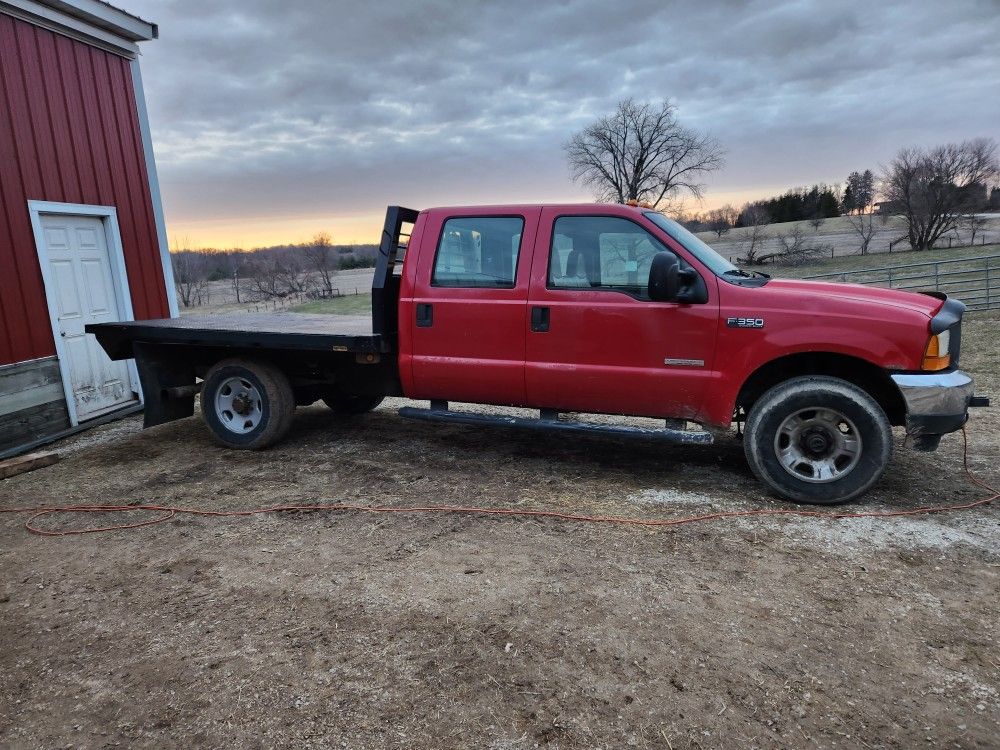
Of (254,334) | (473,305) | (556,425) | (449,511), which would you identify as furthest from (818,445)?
(254,334)

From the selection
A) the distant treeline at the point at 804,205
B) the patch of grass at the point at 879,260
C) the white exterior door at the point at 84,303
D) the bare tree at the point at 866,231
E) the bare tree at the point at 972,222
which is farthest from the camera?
the distant treeline at the point at 804,205

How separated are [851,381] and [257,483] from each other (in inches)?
177

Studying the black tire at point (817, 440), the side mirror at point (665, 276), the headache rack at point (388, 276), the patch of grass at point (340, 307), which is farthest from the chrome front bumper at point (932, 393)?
the patch of grass at point (340, 307)

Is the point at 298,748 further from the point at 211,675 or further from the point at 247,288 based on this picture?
the point at 247,288

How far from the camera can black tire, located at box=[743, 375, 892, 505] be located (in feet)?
13.1

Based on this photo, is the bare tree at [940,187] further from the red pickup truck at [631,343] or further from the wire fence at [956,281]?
the red pickup truck at [631,343]

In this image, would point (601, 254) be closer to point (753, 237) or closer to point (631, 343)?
point (631, 343)

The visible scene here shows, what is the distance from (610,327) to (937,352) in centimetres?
205

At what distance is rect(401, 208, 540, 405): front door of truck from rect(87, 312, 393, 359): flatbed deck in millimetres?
477

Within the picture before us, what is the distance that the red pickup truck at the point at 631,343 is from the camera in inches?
158

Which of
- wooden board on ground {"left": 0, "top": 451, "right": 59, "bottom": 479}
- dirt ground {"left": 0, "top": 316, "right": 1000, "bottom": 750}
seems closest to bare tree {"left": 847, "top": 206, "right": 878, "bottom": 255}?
dirt ground {"left": 0, "top": 316, "right": 1000, "bottom": 750}

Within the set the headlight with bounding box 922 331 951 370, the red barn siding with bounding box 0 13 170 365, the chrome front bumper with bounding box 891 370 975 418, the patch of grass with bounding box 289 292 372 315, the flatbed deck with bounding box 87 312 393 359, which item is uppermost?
the red barn siding with bounding box 0 13 170 365

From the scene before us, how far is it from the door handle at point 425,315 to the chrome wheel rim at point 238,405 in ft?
5.92

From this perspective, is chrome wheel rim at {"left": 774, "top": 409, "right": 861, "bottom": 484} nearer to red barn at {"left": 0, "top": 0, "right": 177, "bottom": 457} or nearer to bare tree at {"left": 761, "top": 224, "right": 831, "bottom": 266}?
red barn at {"left": 0, "top": 0, "right": 177, "bottom": 457}
